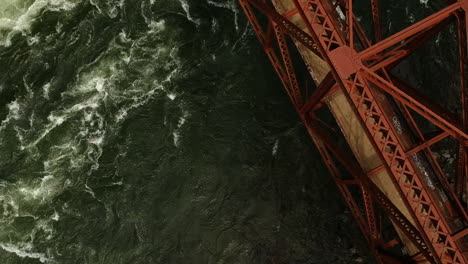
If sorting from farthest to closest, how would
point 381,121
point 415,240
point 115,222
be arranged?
point 115,222 → point 415,240 → point 381,121

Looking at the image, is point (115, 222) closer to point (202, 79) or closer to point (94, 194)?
point (94, 194)

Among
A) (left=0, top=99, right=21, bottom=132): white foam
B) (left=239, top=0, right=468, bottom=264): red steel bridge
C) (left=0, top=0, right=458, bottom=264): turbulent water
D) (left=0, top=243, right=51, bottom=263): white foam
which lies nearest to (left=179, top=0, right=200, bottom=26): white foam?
(left=0, top=0, right=458, bottom=264): turbulent water

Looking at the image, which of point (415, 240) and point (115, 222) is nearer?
point (415, 240)

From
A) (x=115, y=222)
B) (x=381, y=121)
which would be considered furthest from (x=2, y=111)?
(x=381, y=121)

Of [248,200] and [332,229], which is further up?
[248,200]

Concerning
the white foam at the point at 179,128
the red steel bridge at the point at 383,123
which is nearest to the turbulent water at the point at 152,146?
the white foam at the point at 179,128

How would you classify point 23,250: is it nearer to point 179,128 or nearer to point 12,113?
point 12,113
